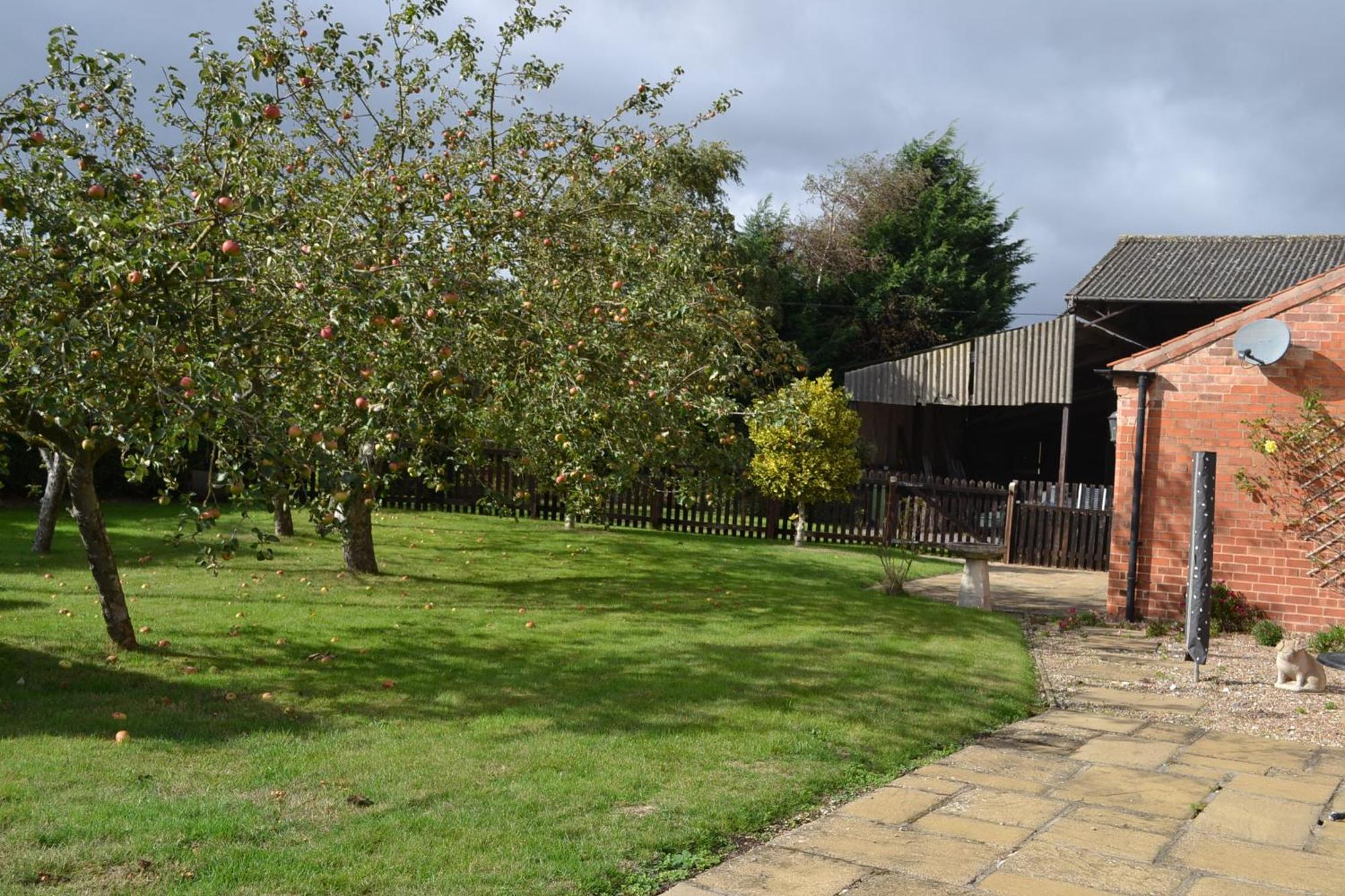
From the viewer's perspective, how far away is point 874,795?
505 cm

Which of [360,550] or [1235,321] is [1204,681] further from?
[360,550]

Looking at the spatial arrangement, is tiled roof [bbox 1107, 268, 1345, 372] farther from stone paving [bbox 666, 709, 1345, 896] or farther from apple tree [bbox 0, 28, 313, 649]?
apple tree [bbox 0, 28, 313, 649]

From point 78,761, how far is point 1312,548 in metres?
9.93

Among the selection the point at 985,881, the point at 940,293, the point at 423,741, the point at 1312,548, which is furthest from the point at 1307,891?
the point at 940,293

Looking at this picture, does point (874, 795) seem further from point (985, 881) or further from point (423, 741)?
point (423, 741)

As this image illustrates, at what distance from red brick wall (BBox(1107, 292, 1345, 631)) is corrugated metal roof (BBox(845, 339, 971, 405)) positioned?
383 inches

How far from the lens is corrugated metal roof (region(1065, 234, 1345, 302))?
65.6 feet

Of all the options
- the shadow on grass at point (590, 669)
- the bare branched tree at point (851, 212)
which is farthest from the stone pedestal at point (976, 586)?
the bare branched tree at point (851, 212)

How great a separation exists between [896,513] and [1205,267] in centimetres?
884

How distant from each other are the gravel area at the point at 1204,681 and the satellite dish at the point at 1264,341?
100 inches

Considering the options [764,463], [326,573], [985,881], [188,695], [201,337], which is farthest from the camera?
[764,463]

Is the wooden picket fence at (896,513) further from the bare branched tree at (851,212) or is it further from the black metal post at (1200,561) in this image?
the bare branched tree at (851,212)

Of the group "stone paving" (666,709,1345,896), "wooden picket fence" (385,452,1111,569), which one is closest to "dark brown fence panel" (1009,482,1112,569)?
"wooden picket fence" (385,452,1111,569)

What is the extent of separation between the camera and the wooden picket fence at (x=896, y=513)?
1661 cm
